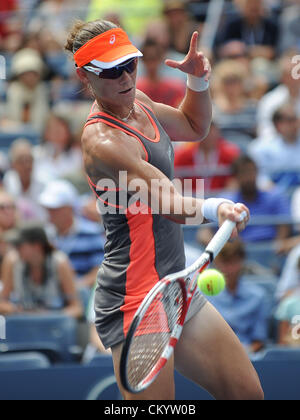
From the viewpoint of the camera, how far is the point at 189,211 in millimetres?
2746

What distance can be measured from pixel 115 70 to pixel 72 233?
124 inches

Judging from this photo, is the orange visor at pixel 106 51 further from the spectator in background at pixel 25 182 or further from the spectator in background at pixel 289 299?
the spectator in background at pixel 25 182

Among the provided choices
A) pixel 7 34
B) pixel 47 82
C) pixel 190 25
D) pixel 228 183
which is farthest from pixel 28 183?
pixel 7 34

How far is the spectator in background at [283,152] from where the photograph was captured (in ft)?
21.1

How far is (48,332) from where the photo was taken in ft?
16.4

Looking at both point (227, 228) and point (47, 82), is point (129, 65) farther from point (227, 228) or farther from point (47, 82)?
point (47, 82)

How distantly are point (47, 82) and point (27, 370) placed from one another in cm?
447

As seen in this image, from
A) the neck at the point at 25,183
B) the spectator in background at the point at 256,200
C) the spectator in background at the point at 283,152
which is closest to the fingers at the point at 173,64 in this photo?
the spectator in background at the point at 256,200

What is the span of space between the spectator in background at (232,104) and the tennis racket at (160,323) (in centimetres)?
433

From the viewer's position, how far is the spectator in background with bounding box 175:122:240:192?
21.0ft

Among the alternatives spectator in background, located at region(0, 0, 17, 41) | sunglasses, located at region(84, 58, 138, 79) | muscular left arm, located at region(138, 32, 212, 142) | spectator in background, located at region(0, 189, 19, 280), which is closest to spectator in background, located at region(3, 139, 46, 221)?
spectator in background, located at region(0, 189, 19, 280)

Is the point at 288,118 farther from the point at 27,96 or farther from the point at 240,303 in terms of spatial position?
the point at 27,96
